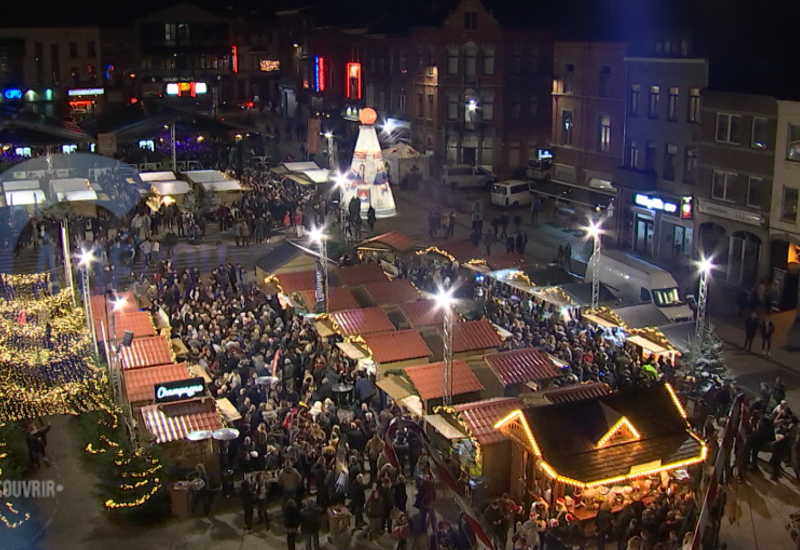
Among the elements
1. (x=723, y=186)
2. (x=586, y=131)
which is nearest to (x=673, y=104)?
(x=723, y=186)

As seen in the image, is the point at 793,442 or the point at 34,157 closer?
the point at 793,442

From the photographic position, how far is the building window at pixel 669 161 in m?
41.2

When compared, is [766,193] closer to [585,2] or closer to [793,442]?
[793,442]

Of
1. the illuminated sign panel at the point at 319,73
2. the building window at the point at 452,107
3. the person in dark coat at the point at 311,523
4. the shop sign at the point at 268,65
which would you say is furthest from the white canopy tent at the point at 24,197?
the shop sign at the point at 268,65

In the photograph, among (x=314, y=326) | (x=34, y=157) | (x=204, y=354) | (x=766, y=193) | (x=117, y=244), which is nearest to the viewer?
(x=204, y=354)

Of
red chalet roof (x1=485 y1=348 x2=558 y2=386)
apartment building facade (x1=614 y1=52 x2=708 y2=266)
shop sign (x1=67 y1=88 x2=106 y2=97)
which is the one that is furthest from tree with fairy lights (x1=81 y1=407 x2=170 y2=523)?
shop sign (x1=67 y1=88 x2=106 y2=97)

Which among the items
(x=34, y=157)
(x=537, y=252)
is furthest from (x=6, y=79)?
(x=537, y=252)

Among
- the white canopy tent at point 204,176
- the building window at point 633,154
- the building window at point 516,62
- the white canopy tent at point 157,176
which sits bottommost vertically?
the white canopy tent at point 157,176

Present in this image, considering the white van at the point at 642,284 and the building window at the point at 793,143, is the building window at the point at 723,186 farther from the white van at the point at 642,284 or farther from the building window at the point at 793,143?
the white van at the point at 642,284

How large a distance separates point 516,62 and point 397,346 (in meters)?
35.6

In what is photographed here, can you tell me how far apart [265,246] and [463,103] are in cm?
2084

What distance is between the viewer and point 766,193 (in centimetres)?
3475

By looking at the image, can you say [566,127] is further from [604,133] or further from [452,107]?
[452,107]

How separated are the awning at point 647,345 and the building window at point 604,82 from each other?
72.4ft
